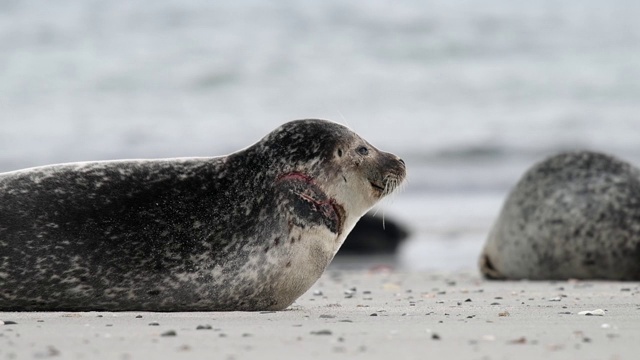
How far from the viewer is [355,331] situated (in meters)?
A: 3.95

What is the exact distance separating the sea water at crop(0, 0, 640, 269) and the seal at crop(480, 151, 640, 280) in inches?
250

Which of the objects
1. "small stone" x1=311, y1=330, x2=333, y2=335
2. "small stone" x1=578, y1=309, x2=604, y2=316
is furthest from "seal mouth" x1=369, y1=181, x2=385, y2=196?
"small stone" x1=311, y1=330, x2=333, y2=335

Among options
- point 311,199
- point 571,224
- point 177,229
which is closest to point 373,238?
point 571,224

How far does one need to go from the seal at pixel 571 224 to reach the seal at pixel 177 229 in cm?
310

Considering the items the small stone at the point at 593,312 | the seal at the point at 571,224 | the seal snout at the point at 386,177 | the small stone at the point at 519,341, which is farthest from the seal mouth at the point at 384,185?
the seal at the point at 571,224

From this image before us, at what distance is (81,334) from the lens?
151 inches

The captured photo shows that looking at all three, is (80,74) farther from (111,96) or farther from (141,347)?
(141,347)

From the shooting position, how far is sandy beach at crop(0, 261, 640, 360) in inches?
134

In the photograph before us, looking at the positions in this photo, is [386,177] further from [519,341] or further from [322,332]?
[519,341]

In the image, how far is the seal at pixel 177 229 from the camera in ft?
15.4

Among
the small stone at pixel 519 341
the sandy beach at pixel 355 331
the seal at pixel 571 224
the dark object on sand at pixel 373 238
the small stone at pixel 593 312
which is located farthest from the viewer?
the dark object on sand at pixel 373 238

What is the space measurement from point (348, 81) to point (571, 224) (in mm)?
19784

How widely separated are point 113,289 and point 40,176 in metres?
0.60

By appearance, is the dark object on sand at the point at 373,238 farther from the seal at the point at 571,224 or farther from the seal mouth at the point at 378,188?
the seal mouth at the point at 378,188
